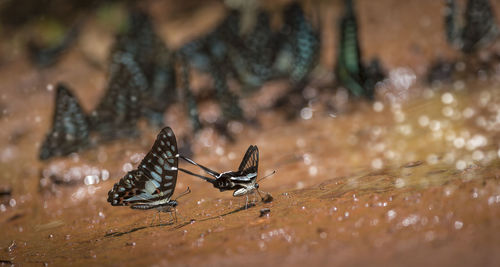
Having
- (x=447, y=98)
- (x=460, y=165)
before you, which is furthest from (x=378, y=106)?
(x=460, y=165)

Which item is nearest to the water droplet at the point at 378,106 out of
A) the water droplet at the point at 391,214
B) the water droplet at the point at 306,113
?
the water droplet at the point at 306,113

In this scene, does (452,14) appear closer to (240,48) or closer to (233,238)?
(240,48)

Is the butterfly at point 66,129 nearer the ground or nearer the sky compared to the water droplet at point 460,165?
nearer the sky

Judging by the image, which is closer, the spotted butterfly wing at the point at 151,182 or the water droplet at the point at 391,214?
the water droplet at the point at 391,214

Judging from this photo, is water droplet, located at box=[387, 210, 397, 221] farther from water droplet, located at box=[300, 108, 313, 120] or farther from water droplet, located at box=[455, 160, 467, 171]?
water droplet, located at box=[300, 108, 313, 120]

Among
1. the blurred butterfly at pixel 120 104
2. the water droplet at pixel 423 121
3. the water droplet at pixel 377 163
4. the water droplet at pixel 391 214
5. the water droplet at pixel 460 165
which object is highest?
the blurred butterfly at pixel 120 104

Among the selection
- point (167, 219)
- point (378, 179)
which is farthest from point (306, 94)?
point (167, 219)

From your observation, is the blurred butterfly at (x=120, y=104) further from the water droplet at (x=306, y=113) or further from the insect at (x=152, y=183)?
the insect at (x=152, y=183)

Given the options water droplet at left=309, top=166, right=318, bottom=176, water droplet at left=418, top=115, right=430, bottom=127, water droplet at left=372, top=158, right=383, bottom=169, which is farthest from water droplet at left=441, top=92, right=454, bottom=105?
water droplet at left=309, top=166, right=318, bottom=176
